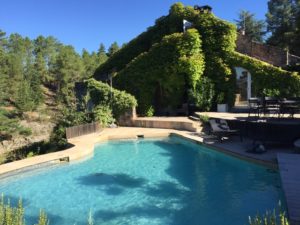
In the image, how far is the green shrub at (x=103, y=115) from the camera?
1714 centimetres

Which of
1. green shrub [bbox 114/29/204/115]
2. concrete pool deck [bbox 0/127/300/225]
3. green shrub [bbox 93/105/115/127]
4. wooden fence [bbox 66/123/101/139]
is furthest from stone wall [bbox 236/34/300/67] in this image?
wooden fence [bbox 66/123/101/139]

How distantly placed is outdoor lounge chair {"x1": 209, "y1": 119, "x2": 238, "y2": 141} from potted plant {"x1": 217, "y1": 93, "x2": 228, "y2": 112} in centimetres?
531

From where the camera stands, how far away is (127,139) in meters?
15.3

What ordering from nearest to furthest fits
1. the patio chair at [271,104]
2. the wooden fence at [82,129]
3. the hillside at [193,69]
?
the patio chair at [271,104], the wooden fence at [82,129], the hillside at [193,69]

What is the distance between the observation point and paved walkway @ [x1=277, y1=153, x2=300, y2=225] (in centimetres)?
548

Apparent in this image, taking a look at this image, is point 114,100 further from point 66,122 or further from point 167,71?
point 167,71

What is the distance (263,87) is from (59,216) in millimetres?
14565

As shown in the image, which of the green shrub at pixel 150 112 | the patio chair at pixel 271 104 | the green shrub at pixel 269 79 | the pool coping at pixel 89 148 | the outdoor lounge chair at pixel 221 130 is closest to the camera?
the pool coping at pixel 89 148

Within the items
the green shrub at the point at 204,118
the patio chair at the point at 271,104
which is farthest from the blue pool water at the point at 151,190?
the green shrub at the point at 204,118

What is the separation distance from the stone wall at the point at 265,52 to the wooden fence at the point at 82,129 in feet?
38.1

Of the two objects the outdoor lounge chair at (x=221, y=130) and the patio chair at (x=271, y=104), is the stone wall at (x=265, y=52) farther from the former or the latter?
the outdoor lounge chair at (x=221, y=130)

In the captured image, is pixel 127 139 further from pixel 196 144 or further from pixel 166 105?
pixel 166 105

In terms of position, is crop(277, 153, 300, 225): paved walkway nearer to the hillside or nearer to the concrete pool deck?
the concrete pool deck

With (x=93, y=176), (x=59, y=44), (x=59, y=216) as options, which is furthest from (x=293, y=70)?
(x=59, y=44)
